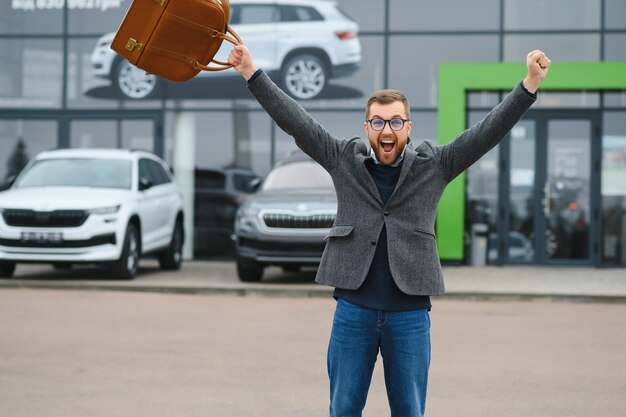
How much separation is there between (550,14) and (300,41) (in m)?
4.59

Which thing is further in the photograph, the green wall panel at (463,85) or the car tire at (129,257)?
the green wall panel at (463,85)

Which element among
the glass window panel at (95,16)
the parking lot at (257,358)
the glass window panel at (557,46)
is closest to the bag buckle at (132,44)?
the parking lot at (257,358)

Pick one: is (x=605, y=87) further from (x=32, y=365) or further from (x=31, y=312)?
(x=32, y=365)

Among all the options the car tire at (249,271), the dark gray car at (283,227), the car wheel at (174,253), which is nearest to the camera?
the dark gray car at (283,227)

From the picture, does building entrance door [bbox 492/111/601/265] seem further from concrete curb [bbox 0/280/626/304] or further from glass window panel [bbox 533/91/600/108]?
concrete curb [bbox 0/280/626/304]

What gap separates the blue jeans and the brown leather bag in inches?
44.5

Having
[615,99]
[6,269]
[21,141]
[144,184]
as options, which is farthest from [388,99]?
[21,141]

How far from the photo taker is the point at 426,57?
18734 mm

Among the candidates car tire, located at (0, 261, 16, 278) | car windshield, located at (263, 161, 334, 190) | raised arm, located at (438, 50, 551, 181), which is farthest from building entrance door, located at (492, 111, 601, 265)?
raised arm, located at (438, 50, 551, 181)

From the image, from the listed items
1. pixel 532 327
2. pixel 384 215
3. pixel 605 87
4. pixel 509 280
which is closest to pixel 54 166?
pixel 509 280

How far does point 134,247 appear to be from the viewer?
1466cm

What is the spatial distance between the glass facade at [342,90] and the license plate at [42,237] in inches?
216

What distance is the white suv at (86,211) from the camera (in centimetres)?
1380

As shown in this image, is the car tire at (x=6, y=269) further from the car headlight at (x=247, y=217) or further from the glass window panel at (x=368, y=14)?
the glass window panel at (x=368, y=14)
